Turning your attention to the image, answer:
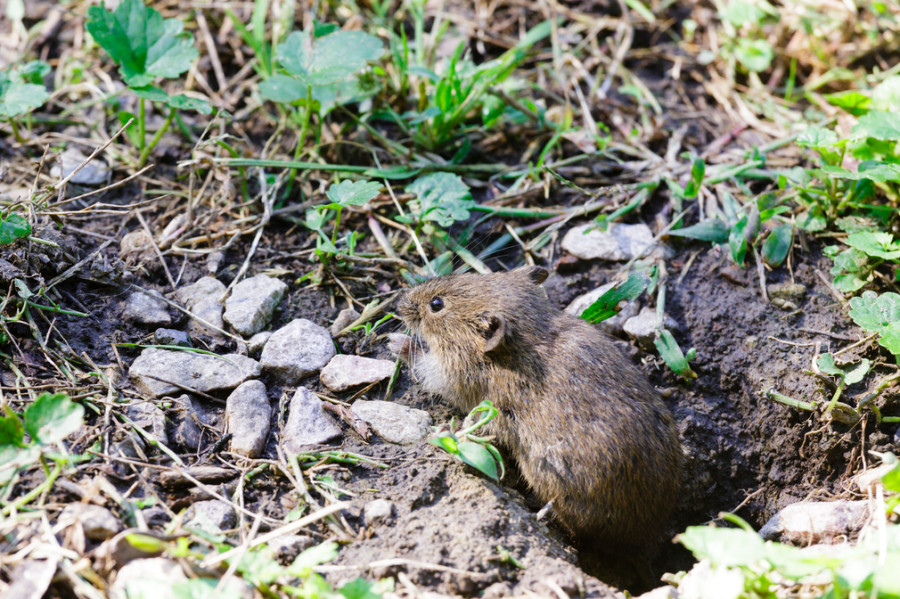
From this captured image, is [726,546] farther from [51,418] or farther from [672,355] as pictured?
[51,418]

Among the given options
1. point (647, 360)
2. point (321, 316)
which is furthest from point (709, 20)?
point (321, 316)

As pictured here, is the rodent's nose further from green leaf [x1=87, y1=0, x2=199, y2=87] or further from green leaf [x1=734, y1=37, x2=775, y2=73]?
green leaf [x1=734, y1=37, x2=775, y2=73]

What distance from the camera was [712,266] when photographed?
4742 millimetres

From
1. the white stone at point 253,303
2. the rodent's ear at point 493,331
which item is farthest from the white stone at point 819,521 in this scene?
the white stone at point 253,303

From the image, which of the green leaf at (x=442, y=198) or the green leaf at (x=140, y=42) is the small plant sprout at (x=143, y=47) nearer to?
the green leaf at (x=140, y=42)

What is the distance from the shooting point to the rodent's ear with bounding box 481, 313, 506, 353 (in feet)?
13.3

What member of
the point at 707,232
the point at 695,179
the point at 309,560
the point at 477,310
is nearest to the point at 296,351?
the point at 477,310

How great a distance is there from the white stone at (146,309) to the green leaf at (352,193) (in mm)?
1151

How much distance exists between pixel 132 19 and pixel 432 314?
A: 267cm

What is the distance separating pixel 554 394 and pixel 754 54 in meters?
3.91

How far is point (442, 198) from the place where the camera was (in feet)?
15.3

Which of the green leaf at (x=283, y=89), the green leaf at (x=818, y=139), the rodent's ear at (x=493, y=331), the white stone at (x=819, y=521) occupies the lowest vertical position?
the white stone at (x=819, y=521)

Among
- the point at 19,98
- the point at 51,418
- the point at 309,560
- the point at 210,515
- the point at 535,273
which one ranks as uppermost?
the point at 19,98

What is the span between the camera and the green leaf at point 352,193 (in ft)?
13.7
